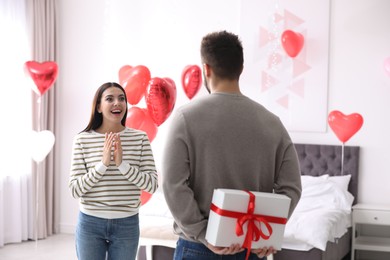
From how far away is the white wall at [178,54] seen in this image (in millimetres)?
5676

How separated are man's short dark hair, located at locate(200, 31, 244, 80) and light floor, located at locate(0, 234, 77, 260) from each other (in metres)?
3.83

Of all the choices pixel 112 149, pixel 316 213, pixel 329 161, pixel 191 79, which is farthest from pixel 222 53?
pixel 329 161

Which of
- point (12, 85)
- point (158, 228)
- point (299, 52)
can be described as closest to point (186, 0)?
point (299, 52)

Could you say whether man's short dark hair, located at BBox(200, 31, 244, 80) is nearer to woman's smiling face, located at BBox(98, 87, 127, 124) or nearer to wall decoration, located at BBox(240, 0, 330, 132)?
woman's smiling face, located at BBox(98, 87, 127, 124)

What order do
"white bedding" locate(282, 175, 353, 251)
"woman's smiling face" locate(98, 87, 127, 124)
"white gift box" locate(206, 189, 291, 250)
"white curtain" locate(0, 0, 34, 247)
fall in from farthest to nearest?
"white curtain" locate(0, 0, 34, 247) < "white bedding" locate(282, 175, 353, 251) < "woman's smiling face" locate(98, 87, 127, 124) < "white gift box" locate(206, 189, 291, 250)

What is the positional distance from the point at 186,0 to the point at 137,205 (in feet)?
12.4

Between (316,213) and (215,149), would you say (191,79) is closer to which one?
Answer: (316,213)

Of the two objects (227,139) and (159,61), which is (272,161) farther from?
(159,61)

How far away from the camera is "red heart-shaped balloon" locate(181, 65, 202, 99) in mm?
5746

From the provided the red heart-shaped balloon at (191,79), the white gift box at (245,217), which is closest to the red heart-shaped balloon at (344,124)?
the red heart-shaped balloon at (191,79)

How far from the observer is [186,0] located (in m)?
6.34

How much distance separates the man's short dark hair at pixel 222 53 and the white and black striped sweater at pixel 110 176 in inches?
39.3

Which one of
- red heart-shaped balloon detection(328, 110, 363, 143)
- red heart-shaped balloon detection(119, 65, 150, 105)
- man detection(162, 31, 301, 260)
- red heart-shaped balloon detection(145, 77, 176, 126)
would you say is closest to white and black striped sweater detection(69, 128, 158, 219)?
man detection(162, 31, 301, 260)

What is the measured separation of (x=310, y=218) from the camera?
15.0ft
